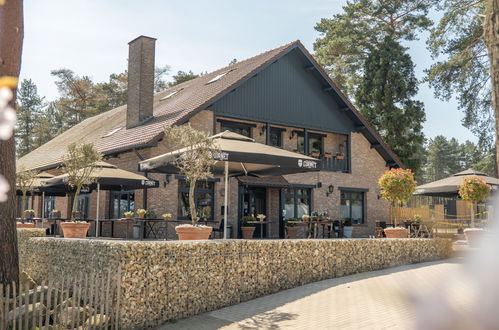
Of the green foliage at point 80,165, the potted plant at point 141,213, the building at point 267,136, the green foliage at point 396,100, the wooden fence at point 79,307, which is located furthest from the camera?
the green foliage at point 396,100

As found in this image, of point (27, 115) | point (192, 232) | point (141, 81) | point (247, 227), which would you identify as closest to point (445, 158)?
point (27, 115)

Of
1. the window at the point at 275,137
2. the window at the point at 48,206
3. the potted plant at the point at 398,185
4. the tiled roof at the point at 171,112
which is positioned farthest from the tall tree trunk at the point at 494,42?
the window at the point at 48,206

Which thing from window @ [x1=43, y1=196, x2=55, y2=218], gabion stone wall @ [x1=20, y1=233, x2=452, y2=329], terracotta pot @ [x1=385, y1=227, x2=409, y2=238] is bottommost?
gabion stone wall @ [x1=20, y1=233, x2=452, y2=329]

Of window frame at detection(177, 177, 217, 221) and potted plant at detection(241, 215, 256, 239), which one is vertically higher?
window frame at detection(177, 177, 217, 221)

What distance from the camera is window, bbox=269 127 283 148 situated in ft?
71.1

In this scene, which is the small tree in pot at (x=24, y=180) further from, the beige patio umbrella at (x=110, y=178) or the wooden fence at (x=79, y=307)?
the wooden fence at (x=79, y=307)

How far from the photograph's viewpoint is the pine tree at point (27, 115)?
55.7 meters

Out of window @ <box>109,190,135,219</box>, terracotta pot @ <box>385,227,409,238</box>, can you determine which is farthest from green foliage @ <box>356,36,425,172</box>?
window @ <box>109,190,135,219</box>

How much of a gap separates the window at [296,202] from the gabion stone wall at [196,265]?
905 centimetres

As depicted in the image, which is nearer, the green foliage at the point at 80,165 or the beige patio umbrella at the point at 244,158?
the beige patio umbrella at the point at 244,158

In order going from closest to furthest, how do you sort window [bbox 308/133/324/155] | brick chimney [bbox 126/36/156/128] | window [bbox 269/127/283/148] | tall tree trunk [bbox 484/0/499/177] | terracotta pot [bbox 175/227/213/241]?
tall tree trunk [bbox 484/0/499/177] < terracotta pot [bbox 175/227/213/241] < brick chimney [bbox 126/36/156/128] < window [bbox 269/127/283/148] < window [bbox 308/133/324/155]

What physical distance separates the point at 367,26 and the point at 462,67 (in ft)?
23.5

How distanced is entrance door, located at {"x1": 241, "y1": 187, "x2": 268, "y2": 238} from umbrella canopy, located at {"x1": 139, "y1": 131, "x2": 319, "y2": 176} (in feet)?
23.6

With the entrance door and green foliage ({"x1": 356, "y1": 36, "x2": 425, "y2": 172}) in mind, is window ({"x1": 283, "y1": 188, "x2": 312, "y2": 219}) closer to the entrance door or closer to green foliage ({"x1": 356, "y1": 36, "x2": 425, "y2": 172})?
the entrance door
